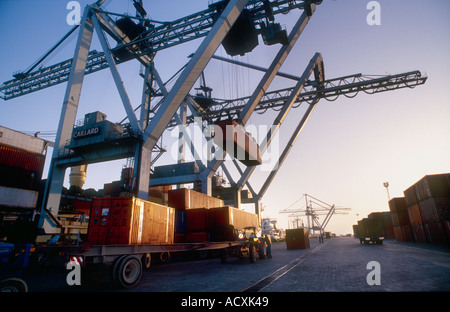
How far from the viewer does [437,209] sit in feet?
57.8

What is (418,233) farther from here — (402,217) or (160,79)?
(160,79)

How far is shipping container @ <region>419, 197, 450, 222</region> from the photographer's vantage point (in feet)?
56.6

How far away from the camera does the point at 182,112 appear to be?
30625 mm

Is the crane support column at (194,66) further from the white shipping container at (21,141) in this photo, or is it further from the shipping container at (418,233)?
the shipping container at (418,233)

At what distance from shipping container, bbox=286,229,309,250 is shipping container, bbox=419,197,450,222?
1123cm

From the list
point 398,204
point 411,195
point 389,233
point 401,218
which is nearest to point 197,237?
point 411,195

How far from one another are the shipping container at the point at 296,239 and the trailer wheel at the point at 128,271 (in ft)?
67.8

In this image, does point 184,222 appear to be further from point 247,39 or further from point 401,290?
point 247,39

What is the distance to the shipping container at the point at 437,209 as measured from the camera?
1725 cm

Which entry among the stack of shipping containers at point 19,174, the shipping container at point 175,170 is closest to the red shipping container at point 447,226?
the shipping container at point 175,170

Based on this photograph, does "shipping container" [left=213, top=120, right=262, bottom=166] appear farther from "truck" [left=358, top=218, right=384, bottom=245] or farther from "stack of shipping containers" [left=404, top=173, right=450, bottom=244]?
"truck" [left=358, top=218, right=384, bottom=245]

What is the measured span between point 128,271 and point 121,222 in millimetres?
1855

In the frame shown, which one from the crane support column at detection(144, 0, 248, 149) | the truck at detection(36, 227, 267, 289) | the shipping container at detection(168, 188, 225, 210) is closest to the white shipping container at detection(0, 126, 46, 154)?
the crane support column at detection(144, 0, 248, 149)
